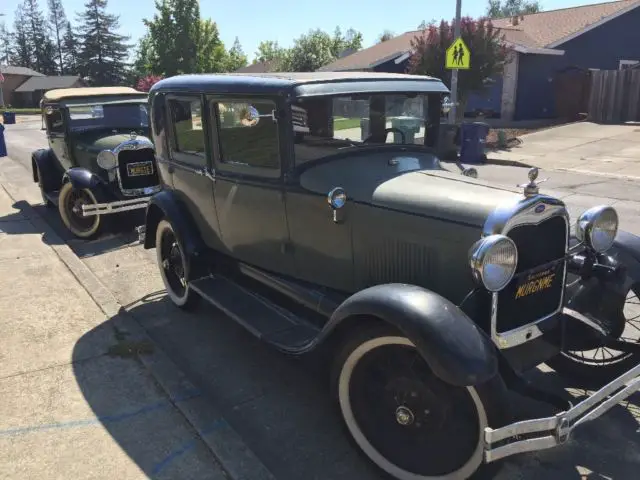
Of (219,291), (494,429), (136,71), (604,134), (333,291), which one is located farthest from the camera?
(136,71)

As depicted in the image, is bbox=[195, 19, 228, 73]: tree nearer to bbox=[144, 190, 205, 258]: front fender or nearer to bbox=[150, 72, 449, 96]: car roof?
bbox=[144, 190, 205, 258]: front fender

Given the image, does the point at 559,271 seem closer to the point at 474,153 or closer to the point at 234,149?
the point at 234,149

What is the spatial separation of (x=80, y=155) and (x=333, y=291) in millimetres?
6194

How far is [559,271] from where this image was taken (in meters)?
3.13

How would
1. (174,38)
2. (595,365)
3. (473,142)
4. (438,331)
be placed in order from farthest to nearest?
(174,38) → (473,142) → (595,365) → (438,331)

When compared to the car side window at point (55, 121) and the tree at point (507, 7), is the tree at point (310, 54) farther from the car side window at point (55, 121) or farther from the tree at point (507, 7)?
the tree at point (507, 7)

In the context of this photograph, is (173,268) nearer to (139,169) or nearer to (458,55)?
(139,169)

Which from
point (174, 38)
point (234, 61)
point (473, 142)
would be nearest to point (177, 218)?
point (473, 142)

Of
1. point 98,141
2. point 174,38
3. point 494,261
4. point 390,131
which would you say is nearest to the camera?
point 494,261

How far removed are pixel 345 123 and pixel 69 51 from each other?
88546 mm

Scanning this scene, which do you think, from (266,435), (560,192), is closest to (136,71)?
(560,192)

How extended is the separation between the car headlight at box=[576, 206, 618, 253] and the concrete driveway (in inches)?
357

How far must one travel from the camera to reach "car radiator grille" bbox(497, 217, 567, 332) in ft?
9.51

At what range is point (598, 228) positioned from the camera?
3.22 meters
